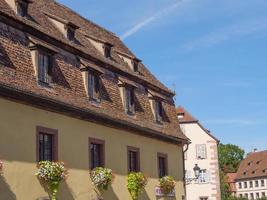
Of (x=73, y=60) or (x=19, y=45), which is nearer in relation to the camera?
(x=19, y=45)

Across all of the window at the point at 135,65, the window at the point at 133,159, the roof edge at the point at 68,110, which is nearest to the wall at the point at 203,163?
the roof edge at the point at 68,110

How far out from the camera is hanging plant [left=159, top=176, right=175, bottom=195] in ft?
86.9

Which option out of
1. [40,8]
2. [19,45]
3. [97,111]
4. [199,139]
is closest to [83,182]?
[97,111]

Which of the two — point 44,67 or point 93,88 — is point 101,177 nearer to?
point 93,88

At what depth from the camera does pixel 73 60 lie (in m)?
21.6

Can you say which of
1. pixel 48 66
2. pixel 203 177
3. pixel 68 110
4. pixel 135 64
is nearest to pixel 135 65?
pixel 135 64

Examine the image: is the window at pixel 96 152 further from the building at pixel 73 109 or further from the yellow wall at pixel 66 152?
the yellow wall at pixel 66 152

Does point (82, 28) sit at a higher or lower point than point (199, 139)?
higher

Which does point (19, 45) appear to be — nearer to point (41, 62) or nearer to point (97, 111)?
point (41, 62)

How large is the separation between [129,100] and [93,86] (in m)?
3.00

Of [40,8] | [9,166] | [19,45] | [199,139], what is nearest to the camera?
[9,166]

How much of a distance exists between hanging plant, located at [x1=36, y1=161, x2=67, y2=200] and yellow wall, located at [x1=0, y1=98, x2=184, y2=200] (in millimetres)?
246

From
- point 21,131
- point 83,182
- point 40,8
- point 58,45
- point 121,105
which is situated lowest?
point 83,182

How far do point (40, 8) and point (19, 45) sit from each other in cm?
561
